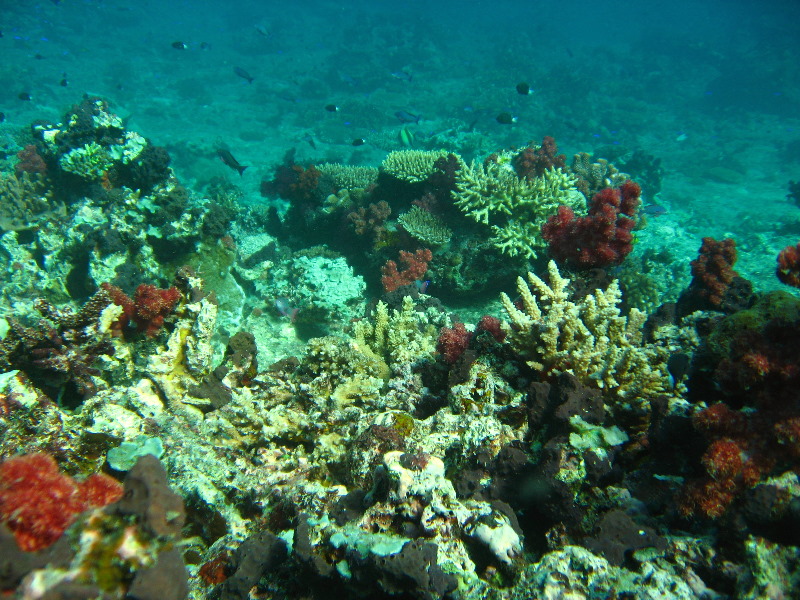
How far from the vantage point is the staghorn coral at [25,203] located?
818cm

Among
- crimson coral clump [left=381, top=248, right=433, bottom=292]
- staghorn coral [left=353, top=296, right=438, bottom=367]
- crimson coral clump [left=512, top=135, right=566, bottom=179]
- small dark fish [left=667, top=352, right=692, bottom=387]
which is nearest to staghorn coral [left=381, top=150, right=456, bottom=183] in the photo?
crimson coral clump [left=381, top=248, right=433, bottom=292]

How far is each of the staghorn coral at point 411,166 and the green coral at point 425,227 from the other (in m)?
0.79

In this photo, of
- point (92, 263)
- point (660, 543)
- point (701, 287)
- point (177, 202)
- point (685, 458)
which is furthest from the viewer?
point (177, 202)

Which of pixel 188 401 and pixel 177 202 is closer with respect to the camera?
pixel 188 401

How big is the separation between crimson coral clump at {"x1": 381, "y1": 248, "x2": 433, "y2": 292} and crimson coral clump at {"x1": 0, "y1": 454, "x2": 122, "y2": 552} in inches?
217

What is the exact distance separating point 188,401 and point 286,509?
6.95ft

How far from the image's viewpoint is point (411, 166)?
7.85m

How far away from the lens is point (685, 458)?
7.48 feet

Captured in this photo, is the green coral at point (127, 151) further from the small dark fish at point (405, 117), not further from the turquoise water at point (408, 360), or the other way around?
the small dark fish at point (405, 117)

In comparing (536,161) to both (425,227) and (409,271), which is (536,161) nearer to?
(425,227)

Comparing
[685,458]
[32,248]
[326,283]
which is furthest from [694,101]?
[32,248]

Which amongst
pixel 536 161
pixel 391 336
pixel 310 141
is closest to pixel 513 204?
pixel 536 161

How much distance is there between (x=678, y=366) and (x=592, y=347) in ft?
2.30

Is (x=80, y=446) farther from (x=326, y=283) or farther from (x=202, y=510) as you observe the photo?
(x=326, y=283)
